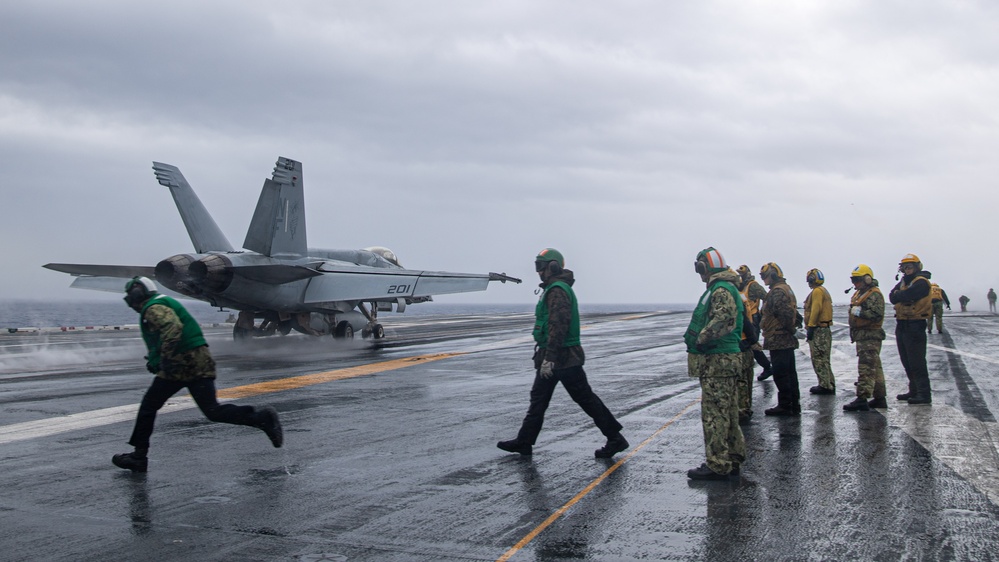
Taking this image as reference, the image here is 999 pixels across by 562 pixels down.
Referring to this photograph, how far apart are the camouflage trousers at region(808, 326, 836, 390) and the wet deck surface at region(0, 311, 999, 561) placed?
37 centimetres

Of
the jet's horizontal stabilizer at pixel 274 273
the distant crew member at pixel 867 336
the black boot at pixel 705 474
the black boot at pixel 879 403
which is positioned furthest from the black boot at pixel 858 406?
the jet's horizontal stabilizer at pixel 274 273

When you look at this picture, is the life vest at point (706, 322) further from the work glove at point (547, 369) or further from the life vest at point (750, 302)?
the life vest at point (750, 302)

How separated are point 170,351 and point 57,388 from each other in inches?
328

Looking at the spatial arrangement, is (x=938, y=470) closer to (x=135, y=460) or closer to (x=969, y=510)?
(x=969, y=510)

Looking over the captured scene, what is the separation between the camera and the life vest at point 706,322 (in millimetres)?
7516

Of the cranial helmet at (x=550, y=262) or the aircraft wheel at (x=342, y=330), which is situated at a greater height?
the cranial helmet at (x=550, y=262)

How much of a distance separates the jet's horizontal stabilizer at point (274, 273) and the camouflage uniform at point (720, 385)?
56.2 ft

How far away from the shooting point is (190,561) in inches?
201

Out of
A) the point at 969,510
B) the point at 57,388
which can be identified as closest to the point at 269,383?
the point at 57,388

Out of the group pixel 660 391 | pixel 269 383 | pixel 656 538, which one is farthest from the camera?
pixel 269 383

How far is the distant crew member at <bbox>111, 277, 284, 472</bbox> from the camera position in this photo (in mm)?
7754

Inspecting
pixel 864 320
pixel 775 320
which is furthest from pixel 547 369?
pixel 864 320

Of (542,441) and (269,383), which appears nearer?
(542,441)

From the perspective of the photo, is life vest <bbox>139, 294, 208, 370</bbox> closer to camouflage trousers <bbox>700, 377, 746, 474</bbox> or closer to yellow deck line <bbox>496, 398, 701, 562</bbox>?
yellow deck line <bbox>496, 398, 701, 562</bbox>
